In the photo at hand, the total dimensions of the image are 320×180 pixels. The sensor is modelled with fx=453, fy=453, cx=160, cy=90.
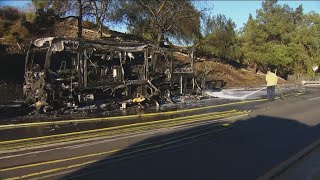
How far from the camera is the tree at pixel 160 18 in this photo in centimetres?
3719

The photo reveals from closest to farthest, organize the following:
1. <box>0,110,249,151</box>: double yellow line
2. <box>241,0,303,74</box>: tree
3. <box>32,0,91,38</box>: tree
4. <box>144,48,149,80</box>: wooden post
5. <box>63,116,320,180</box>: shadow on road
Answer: <box>63,116,320,180</box>: shadow on road < <box>0,110,249,151</box>: double yellow line < <box>144,48,149,80</box>: wooden post < <box>32,0,91,38</box>: tree < <box>241,0,303,74</box>: tree

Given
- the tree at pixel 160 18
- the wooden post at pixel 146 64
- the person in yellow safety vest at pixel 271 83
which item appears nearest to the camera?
the wooden post at pixel 146 64

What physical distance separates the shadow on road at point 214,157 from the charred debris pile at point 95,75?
7.47 m

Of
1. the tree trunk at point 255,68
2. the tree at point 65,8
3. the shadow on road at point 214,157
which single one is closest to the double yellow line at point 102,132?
the shadow on road at point 214,157

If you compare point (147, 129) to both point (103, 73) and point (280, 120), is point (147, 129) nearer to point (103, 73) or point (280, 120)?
point (280, 120)

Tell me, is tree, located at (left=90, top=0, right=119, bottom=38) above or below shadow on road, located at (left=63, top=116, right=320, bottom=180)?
above

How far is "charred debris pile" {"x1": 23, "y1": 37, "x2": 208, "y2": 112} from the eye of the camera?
1834 cm

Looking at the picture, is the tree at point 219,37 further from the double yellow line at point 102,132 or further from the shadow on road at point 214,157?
the shadow on road at point 214,157

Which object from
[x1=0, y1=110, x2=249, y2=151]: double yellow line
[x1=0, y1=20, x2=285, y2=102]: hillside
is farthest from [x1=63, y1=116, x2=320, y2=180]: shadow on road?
[x1=0, y1=20, x2=285, y2=102]: hillside

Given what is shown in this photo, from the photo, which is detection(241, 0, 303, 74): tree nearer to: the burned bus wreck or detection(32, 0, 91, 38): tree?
detection(32, 0, 91, 38): tree

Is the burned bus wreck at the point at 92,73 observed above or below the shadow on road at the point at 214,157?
above

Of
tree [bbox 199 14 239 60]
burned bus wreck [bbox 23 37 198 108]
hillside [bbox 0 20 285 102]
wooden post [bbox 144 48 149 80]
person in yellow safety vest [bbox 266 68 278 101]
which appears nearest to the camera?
burned bus wreck [bbox 23 37 198 108]

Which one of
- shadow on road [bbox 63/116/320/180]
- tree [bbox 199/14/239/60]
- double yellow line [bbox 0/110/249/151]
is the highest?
tree [bbox 199/14/239/60]

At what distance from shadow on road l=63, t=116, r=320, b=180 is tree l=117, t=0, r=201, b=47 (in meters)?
24.1
